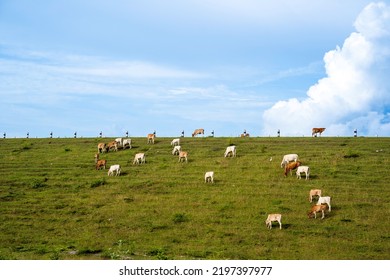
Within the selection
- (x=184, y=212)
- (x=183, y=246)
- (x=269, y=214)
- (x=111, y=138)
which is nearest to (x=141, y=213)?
(x=184, y=212)

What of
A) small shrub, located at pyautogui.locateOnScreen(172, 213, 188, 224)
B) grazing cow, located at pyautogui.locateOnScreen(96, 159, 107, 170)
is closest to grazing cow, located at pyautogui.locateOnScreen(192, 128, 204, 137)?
grazing cow, located at pyautogui.locateOnScreen(96, 159, 107, 170)

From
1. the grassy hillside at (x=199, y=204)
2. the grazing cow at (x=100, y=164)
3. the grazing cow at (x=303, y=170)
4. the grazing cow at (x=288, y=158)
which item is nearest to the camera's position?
the grassy hillside at (x=199, y=204)

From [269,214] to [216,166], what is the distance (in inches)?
548

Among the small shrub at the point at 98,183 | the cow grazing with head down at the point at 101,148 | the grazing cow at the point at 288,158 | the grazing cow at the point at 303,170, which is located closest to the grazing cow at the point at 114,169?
the small shrub at the point at 98,183

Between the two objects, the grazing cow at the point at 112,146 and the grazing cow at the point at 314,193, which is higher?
the grazing cow at the point at 112,146

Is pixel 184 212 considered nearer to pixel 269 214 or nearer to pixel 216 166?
pixel 269 214

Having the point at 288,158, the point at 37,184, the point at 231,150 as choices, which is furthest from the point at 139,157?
the point at 288,158

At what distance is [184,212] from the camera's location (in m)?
35.0

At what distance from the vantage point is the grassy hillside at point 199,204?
28266 millimetres

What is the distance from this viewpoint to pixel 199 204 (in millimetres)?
36344

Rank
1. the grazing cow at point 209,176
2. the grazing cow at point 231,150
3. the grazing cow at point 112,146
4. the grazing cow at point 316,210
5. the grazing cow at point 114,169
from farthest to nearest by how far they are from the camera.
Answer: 1. the grazing cow at point 112,146
2. the grazing cow at point 231,150
3. the grazing cow at point 114,169
4. the grazing cow at point 209,176
5. the grazing cow at point 316,210

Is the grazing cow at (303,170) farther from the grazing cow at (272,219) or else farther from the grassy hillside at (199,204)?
the grazing cow at (272,219)

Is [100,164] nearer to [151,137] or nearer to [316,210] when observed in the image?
[151,137]

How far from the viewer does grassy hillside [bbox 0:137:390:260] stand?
2827 cm
